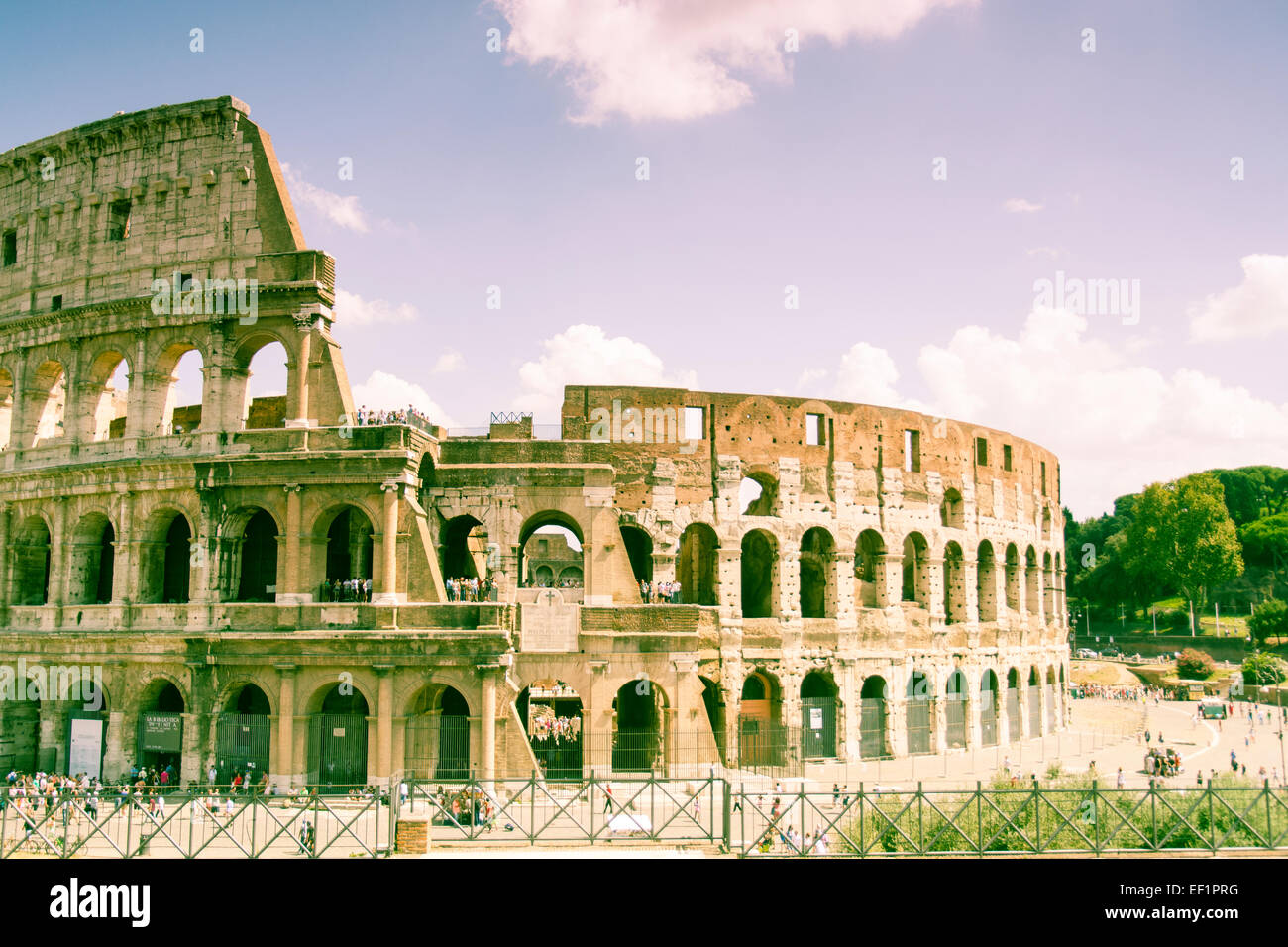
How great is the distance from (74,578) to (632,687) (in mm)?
16631

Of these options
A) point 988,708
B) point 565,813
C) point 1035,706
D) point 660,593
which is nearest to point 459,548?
point 660,593

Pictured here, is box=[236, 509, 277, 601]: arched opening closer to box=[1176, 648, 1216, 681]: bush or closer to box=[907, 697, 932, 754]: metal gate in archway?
box=[907, 697, 932, 754]: metal gate in archway

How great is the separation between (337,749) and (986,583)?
25.5 m

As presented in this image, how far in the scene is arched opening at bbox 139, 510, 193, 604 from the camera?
2697 centimetres

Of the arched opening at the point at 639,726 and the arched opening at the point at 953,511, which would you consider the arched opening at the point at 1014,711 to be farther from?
the arched opening at the point at 639,726

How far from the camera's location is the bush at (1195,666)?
197 ft

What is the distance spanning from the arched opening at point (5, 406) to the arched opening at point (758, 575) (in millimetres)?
23976

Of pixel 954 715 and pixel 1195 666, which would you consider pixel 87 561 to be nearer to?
pixel 954 715

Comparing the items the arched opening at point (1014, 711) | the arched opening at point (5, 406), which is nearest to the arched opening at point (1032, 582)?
the arched opening at point (1014, 711)

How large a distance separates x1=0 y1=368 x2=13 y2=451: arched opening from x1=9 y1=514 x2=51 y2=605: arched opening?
3210 mm

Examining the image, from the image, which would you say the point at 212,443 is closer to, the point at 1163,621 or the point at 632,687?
the point at 632,687

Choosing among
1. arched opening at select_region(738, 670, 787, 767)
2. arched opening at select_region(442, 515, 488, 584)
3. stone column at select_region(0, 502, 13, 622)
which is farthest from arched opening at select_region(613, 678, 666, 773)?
stone column at select_region(0, 502, 13, 622)

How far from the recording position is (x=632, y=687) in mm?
30516
